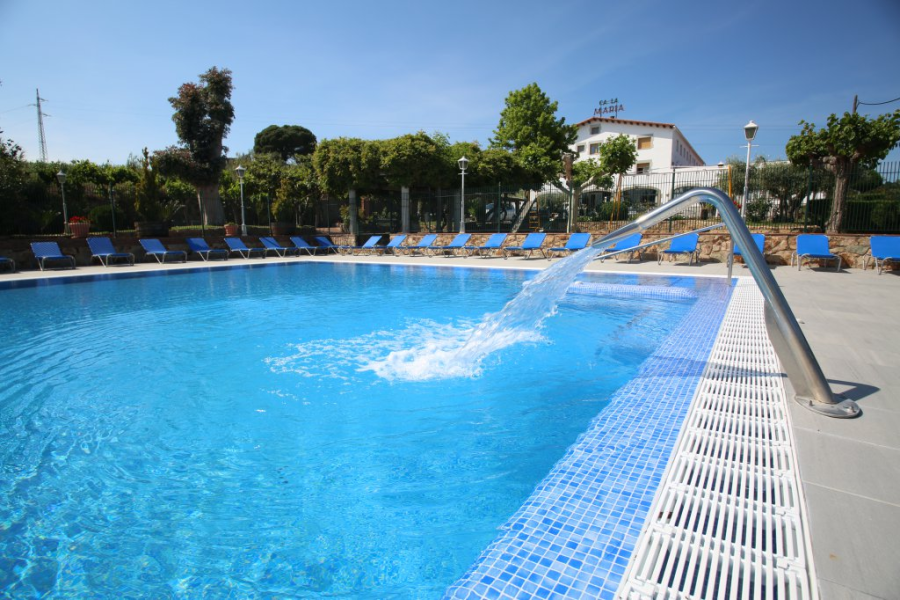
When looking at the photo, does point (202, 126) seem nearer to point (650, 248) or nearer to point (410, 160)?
point (410, 160)

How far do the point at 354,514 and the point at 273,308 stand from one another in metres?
6.32

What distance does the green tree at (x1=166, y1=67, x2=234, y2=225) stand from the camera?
20.1 m

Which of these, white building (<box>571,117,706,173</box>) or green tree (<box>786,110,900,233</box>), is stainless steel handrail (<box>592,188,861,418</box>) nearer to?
green tree (<box>786,110,900,233</box>)

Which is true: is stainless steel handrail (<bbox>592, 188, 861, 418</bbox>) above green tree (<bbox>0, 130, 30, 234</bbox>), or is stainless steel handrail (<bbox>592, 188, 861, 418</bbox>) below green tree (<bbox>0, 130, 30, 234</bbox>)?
below

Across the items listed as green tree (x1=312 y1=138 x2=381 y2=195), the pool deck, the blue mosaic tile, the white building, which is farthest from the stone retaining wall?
the white building

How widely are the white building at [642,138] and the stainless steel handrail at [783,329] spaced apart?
120 ft

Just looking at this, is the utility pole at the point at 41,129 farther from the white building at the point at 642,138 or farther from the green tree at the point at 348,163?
the white building at the point at 642,138

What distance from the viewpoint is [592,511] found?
1907 mm

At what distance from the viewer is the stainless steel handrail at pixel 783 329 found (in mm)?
2662

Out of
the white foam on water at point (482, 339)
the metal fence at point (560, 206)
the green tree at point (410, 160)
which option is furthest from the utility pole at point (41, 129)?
the white foam on water at point (482, 339)

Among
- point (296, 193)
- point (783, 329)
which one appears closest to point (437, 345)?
point (783, 329)

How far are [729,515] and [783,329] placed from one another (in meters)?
1.53

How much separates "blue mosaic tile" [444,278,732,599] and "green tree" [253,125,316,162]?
5750 centimetres

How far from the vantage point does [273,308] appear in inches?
316
